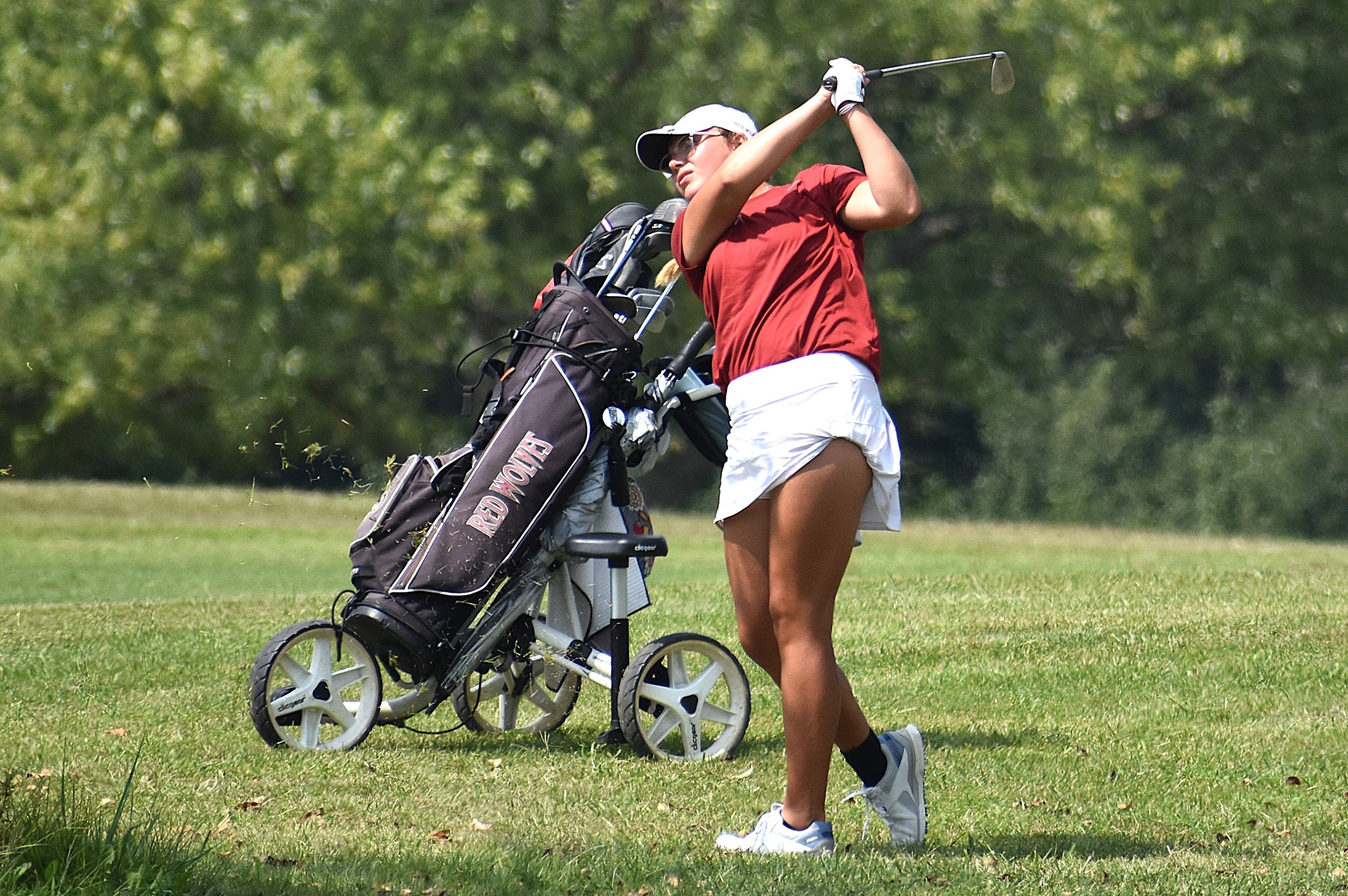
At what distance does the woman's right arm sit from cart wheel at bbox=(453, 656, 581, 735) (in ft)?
8.95

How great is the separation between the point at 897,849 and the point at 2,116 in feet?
77.2

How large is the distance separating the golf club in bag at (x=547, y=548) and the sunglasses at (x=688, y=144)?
1.57 m

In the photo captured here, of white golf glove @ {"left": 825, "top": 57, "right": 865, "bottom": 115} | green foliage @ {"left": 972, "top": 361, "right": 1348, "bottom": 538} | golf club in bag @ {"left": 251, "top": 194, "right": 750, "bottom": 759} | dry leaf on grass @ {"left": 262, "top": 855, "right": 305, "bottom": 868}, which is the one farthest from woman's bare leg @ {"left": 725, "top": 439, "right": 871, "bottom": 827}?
green foliage @ {"left": 972, "top": 361, "right": 1348, "bottom": 538}

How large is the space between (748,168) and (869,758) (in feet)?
5.40

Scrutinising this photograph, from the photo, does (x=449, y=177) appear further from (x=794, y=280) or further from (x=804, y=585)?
(x=804, y=585)

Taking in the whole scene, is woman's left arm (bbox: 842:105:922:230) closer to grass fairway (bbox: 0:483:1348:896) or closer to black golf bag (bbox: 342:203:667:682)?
grass fairway (bbox: 0:483:1348:896)

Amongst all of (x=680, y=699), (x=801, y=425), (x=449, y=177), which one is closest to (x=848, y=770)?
(x=680, y=699)

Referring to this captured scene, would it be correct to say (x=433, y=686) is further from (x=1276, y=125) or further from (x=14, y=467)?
(x=1276, y=125)

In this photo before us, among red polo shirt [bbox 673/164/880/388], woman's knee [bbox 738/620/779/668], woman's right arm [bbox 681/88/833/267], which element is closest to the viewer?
woman's right arm [bbox 681/88/833/267]

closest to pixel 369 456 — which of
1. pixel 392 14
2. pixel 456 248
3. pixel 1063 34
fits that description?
pixel 456 248

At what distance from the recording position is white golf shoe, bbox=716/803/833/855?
4.77m

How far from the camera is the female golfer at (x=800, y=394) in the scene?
180 inches

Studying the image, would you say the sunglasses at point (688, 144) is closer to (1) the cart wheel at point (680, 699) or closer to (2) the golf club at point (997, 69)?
(2) the golf club at point (997, 69)

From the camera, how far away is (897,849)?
5027mm
